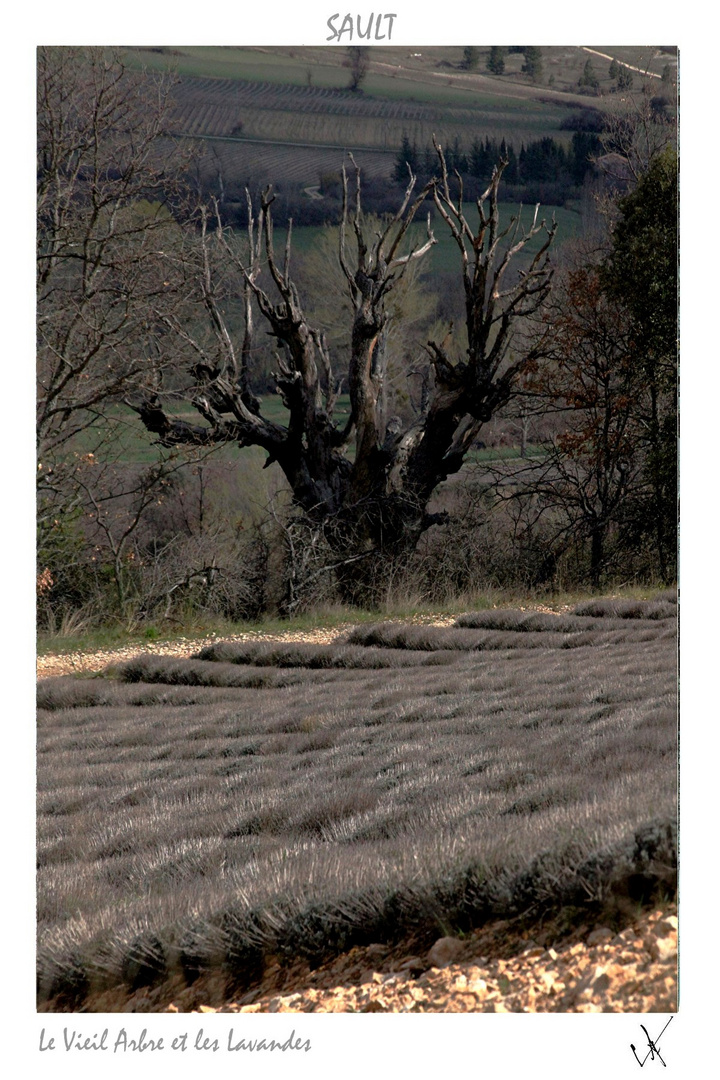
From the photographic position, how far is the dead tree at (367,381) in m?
5.15

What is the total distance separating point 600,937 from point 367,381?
16.8ft

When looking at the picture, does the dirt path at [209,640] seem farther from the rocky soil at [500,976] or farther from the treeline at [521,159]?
the rocky soil at [500,976]

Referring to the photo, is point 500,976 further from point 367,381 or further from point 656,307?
point 367,381

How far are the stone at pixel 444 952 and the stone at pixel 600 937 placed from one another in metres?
0.27

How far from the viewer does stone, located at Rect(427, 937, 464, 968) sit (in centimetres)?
194

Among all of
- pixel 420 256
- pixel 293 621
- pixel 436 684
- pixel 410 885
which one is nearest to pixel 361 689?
pixel 436 684

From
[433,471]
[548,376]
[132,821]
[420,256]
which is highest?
[420,256]

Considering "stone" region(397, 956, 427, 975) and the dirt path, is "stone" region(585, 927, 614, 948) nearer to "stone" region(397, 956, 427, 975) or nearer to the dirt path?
"stone" region(397, 956, 427, 975)

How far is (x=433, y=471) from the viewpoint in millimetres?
5797

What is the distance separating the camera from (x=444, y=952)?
6.42ft

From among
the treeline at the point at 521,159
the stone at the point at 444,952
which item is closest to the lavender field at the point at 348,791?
the stone at the point at 444,952

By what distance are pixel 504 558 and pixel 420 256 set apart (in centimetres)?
222

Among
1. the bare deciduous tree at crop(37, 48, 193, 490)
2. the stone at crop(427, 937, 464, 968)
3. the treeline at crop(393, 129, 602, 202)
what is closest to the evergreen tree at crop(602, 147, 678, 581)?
the treeline at crop(393, 129, 602, 202)
